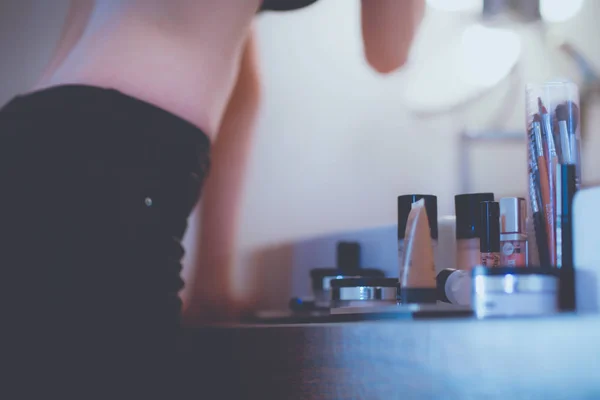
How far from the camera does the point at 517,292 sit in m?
0.51

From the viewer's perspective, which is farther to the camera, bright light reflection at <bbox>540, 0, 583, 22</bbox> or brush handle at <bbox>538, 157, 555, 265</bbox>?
bright light reflection at <bbox>540, 0, 583, 22</bbox>

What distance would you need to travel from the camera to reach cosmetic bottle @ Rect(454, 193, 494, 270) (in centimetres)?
73

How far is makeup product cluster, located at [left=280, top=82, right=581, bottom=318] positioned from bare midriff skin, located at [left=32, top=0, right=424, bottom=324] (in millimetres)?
325

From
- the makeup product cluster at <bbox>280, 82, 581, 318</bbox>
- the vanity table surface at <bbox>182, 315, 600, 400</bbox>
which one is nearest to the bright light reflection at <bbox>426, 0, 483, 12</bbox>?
the makeup product cluster at <bbox>280, 82, 581, 318</bbox>

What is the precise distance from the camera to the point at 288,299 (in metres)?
0.99

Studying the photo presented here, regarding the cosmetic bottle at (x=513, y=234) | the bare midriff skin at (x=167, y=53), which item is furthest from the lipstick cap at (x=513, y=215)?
the bare midriff skin at (x=167, y=53)

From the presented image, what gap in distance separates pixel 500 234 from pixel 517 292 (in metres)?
0.18

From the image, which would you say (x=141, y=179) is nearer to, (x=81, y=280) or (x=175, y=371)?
(x=81, y=280)

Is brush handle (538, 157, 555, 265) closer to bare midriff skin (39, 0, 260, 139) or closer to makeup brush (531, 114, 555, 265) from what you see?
makeup brush (531, 114, 555, 265)

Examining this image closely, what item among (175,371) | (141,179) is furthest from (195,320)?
(175,371)

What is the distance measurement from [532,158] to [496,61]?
278 millimetres

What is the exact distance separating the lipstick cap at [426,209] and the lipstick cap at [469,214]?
0.14ft

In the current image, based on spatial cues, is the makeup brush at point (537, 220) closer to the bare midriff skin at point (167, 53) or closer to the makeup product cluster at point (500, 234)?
the makeup product cluster at point (500, 234)

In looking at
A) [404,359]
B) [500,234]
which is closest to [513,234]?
[500,234]
